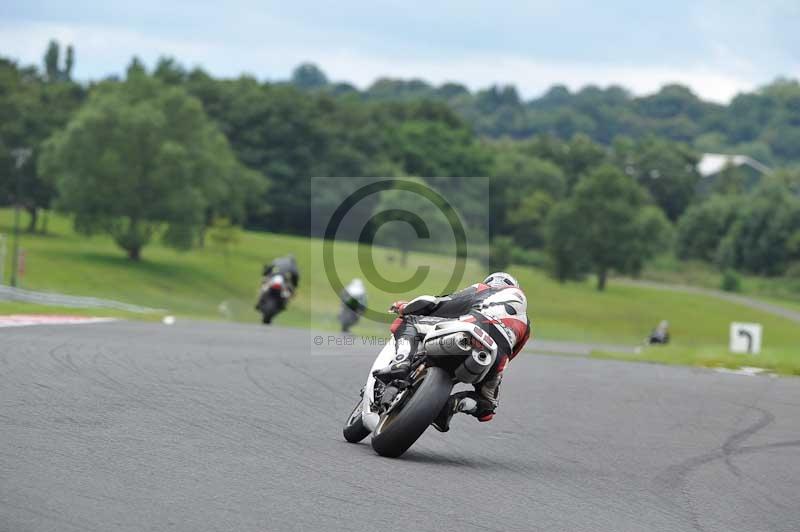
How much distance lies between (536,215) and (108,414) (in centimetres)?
11013

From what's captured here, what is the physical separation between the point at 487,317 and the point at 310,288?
59830mm

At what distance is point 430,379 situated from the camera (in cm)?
783

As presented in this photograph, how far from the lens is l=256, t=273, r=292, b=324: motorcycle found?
24.9 m

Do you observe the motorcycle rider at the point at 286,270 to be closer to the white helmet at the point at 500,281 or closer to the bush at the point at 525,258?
the white helmet at the point at 500,281

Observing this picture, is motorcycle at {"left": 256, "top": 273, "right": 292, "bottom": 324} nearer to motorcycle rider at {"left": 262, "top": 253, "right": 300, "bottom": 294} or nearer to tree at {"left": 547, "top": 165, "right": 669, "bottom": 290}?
motorcycle rider at {"left": 262, "top": 253, "right": 300, "bottom": 294}

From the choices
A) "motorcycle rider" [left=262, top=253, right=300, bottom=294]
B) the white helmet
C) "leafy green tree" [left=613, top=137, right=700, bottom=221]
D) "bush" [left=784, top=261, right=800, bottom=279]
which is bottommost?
"bush" [left=784, top=261, right=800, bottom=279]

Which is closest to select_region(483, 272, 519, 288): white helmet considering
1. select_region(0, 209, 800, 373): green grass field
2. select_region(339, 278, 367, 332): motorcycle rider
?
select_region(339, 278, 367, 332): motorcycle rider

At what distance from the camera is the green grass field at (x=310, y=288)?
56.8 metres

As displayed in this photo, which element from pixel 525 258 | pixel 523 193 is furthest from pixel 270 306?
pixel 523 193

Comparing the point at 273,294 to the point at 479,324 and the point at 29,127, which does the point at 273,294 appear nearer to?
the point at 479,324

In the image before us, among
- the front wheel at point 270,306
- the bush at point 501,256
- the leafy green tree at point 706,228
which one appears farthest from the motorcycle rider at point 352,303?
the leafy green tree at point 706,228

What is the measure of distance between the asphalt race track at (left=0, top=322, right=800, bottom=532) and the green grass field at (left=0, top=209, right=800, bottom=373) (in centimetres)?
2895

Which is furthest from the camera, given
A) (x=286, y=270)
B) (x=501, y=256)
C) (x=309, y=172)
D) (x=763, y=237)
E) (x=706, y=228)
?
(x=706, y=228)

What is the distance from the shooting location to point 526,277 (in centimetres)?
8919
